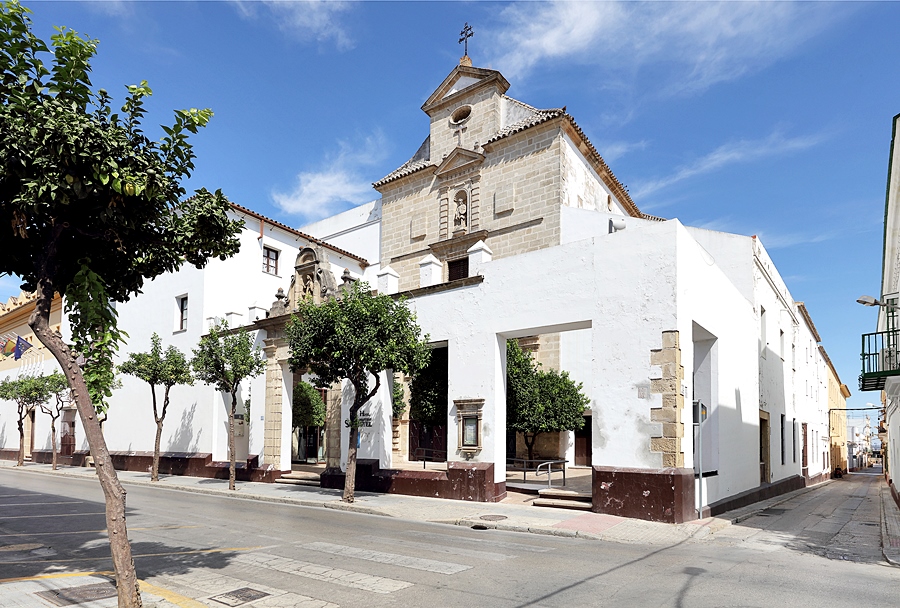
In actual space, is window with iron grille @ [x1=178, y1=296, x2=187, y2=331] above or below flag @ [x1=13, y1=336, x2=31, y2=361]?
above

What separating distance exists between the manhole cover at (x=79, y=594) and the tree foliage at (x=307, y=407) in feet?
59.5

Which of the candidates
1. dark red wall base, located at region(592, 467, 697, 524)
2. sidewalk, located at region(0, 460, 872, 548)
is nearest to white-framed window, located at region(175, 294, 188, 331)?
sidewalk, located at region(0, 460, 872, 548)

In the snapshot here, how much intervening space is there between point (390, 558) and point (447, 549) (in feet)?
3.66

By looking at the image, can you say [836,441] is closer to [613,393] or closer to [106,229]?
Answer: [613,393]

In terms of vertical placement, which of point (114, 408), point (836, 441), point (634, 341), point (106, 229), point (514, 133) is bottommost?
point (836, 441)

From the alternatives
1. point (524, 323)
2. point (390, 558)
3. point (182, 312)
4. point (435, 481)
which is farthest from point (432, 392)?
point (182, 312)

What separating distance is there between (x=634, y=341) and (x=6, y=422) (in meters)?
40.8

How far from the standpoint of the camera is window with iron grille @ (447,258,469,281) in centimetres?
2733

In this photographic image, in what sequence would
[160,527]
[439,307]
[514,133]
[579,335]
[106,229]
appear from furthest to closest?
[514,133] < [579,335] < [439,307] < [160,527] < [106,229]

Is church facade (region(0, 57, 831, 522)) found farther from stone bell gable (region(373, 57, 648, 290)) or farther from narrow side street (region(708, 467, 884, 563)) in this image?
narrow side street (region(708, 467, 884, 563))

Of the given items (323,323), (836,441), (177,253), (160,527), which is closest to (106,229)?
(177,253)

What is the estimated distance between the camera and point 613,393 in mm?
13414

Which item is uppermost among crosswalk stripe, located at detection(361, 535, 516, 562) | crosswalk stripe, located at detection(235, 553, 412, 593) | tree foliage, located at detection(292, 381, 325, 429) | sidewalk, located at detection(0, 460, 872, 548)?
tree foliage, located at detection(292, 381, 325, 429)

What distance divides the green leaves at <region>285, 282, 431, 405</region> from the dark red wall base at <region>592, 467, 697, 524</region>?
17.3 ft
